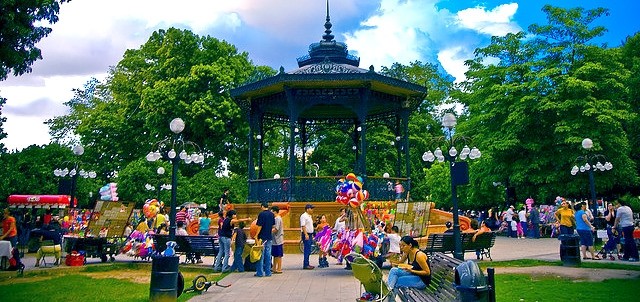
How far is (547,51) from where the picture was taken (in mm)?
32906

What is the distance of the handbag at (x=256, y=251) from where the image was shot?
1267 centimetres

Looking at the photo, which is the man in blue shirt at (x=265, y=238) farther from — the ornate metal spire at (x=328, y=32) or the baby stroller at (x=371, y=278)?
the ornate metal spire at (x=328, y=32)

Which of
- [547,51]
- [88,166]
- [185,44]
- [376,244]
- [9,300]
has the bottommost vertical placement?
[9,300]

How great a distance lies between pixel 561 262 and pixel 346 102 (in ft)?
32.5

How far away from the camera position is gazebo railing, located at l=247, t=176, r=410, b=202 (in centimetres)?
2022

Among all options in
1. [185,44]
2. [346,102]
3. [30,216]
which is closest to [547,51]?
[346,102]

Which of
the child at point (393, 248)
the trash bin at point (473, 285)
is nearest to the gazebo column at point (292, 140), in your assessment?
the child at point (393, 248)

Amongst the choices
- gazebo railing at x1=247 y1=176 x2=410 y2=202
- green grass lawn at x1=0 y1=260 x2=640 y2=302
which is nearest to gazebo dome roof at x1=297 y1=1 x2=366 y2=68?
gazebo railing at x1=247 y1=176 x2=410 y2=202

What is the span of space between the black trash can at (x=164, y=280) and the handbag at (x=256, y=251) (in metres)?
3.48

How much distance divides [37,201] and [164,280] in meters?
27.6

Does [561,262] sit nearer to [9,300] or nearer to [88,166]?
[9,300]

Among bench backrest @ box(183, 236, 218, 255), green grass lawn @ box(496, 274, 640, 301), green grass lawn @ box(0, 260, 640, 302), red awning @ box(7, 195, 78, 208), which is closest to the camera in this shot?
green grass lawn @ box(496, 274, 640, 301)

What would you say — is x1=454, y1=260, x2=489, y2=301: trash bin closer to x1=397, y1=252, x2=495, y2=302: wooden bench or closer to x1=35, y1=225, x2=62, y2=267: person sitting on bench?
x1=397, y1=252, x2=495, y2=302: wooden bench

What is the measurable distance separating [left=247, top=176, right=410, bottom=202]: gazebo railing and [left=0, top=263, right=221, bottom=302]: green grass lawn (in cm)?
601
